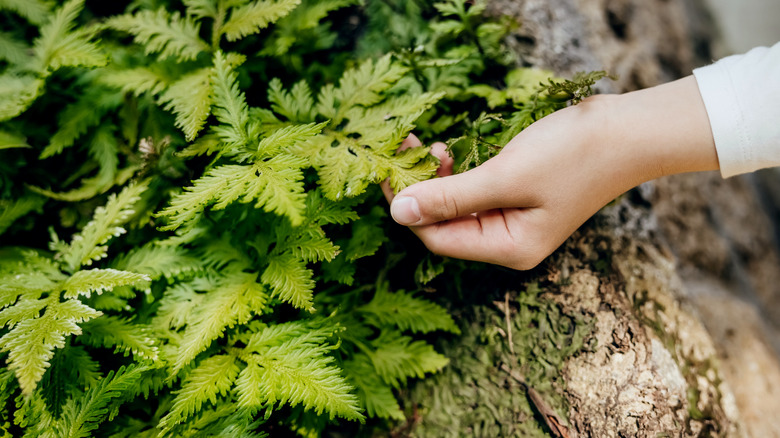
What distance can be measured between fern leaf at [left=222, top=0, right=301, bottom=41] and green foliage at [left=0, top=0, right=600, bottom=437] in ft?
0.03

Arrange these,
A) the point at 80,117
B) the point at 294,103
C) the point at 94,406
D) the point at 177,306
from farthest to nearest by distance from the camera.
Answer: the point at 80,117
the point at 294,103
the point at 177,306
the point at 94,406

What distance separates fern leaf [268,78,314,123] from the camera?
1.99 m

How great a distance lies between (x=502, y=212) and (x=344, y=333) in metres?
0.92

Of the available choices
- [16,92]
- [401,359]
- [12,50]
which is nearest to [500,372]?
[401,359]

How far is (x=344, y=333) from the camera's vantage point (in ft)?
6.63

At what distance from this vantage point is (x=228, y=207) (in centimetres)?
194

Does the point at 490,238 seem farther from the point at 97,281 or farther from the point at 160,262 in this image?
the point at 97,281

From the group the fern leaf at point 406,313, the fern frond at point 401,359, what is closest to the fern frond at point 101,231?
the fern leaf at point 406,313

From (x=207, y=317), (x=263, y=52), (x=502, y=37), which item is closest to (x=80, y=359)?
(x=207, y=317)

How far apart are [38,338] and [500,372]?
1919 millimetres

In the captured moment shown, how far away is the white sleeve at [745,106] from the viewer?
1735mm

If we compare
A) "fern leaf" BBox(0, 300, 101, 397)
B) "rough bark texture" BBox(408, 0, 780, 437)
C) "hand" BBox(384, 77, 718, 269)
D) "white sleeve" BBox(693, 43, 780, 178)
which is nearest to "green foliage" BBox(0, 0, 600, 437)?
"fern leaf" BBox(0, 300, 101, 397)

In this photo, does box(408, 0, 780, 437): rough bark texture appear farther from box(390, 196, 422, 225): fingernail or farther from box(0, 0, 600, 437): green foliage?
box(390, 196, 422, 225): fingernail

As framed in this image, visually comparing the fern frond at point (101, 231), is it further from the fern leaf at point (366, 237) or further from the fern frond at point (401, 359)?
the fern frond at point (401, 359)
